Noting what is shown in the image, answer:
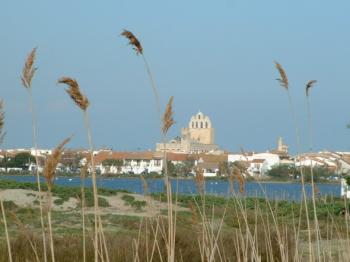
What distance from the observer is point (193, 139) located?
909 cm

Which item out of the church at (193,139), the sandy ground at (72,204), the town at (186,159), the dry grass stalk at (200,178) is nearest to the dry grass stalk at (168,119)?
the town at (186,159)

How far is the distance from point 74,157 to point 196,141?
17.6ft

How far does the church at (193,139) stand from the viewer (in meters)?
6.80

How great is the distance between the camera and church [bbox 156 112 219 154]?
6.80m

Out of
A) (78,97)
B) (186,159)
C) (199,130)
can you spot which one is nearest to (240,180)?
(78,97)

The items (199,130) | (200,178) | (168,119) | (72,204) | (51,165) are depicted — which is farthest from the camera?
(72,204)

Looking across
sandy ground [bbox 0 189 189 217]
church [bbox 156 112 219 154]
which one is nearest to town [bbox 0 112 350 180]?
church [bbox 156 112 219 154]

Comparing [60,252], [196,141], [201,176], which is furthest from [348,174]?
[201,176]

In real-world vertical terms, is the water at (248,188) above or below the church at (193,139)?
below

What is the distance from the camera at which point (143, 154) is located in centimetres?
1444

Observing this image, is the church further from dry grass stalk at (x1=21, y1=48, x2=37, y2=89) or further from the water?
dry grass stalk at (x1=21, y1=48, x2=37, y2=89)

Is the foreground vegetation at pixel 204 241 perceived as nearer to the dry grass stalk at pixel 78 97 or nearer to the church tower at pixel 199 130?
the church tower at pixel 199 130

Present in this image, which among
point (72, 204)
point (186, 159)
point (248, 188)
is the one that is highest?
point (186, 159)

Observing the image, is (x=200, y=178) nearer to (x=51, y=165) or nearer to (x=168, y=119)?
(x=168, y=119)
